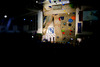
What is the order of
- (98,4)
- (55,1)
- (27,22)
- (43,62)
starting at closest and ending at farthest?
1. (43,62)
2. (98,4)
3. (55,1)
4. (27,22)

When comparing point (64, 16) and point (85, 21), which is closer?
point (85, 21)

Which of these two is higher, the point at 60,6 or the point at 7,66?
the point at 60,6

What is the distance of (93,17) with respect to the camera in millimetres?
4727

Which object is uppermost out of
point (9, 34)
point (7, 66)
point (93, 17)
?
point (93, 17)

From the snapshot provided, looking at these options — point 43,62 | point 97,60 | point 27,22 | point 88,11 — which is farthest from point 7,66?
point 88,11

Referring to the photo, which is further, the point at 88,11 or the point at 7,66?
the point at 88,11

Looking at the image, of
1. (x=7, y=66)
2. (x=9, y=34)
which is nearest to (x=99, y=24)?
(x=7, y=66)

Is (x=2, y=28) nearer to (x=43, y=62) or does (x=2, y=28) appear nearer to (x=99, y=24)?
(x=43, y=62)

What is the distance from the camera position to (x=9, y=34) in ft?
23.1

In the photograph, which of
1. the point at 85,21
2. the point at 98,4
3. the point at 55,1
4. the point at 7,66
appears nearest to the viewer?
the point at 7,66

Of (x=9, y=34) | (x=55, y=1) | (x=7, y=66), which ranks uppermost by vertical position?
(x=55, y=1)

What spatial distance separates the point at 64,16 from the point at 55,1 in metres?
1.39

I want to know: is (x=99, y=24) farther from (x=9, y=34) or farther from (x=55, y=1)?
(x=9, y=34)

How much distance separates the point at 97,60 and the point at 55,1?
478cm
